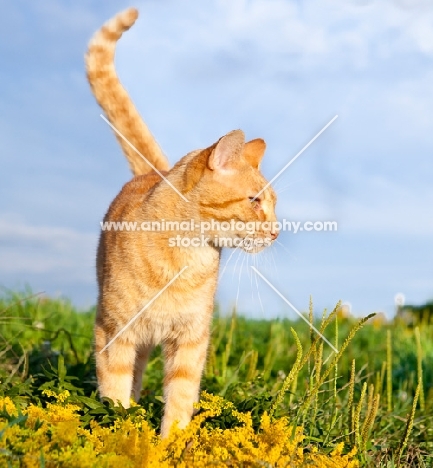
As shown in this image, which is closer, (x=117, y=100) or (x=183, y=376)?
(x=183, y=376)

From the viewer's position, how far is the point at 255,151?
396 centimetres

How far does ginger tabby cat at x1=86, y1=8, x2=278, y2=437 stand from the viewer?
3562mm

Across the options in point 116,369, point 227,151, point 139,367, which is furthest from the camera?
point 139,367

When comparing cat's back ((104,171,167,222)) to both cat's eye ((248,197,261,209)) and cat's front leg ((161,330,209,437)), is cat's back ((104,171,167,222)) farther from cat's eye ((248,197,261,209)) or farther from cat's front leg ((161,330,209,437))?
cat's front leg ((161,330,209,437))

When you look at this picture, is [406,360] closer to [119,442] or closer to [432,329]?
[432,329]

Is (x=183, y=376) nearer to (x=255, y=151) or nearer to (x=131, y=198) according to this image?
(x=131, y=198)

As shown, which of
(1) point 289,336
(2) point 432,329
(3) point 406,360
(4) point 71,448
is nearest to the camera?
(4) point 71,448

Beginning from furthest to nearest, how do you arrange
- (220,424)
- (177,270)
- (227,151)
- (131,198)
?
(131,198) < (177,270) < (227,151) < (220,424)

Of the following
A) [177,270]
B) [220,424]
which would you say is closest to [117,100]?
[177,270]

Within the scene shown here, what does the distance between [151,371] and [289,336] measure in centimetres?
197

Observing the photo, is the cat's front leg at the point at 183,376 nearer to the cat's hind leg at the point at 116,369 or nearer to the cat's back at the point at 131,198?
the cat's hind leg at the point at 116,369

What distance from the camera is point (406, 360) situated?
6.36 meters

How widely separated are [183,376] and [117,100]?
2229 mm

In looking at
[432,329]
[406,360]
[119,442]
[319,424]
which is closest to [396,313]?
[432,329]
